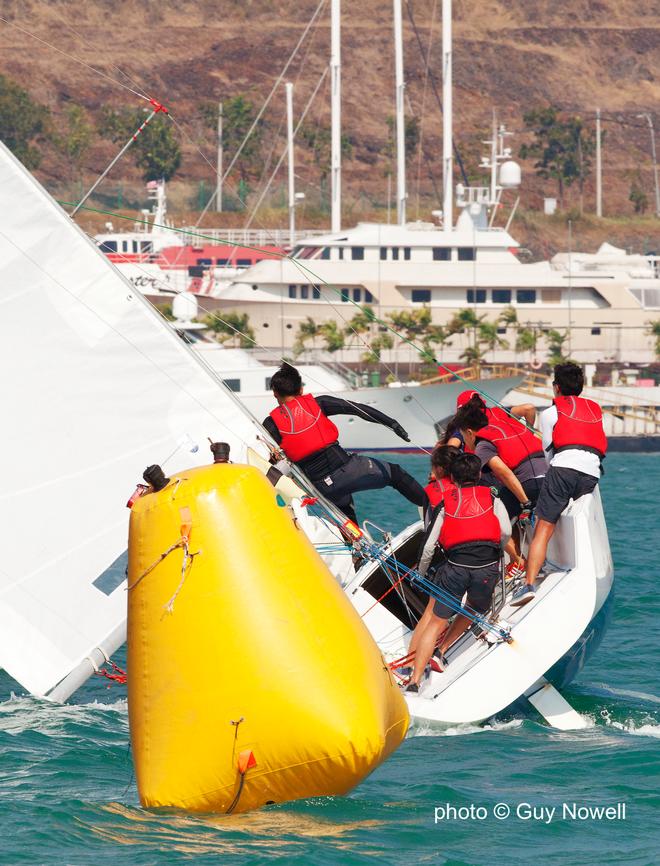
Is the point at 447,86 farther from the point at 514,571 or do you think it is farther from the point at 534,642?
the point at 534,642

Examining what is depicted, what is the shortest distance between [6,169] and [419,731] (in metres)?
4.19

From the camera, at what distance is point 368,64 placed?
4397 inches

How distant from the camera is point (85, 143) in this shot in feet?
303

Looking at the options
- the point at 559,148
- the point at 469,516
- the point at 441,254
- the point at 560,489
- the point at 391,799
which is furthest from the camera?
the point at 559,148

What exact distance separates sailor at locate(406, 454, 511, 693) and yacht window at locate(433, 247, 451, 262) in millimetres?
40711

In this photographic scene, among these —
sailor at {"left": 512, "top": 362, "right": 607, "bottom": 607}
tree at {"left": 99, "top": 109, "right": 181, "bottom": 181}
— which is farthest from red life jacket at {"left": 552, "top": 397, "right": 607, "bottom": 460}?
tree at {"left": 99, "top": 109, "right": 181, "bottom": 181}

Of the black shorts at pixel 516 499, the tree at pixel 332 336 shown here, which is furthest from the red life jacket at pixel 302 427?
the tree at pixel 332 336

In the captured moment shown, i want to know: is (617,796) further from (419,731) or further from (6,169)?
(6,169)

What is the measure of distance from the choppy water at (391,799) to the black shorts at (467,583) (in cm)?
72

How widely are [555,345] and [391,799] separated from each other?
133ft

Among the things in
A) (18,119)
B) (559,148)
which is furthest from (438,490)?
(559,148)

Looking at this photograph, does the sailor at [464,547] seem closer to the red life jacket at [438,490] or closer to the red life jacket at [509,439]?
the red life jacket at [438,490]

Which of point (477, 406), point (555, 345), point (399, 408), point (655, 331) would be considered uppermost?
point (477, 406)

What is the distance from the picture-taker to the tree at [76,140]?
300 ft
